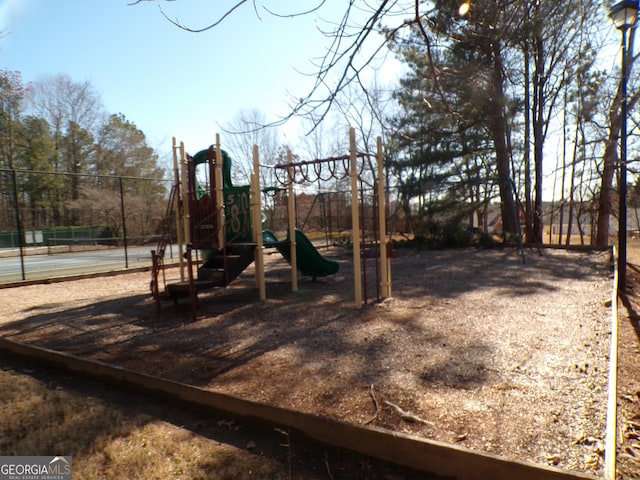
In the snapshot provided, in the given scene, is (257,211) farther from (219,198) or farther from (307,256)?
(307,256)

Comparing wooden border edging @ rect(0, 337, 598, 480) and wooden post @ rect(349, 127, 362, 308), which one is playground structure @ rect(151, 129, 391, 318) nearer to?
wooden post @ rect(349, 127, 362, 308)

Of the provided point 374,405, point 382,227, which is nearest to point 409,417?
point 374,405

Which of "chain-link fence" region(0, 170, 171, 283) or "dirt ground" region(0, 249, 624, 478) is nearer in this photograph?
"dirt ground" region(0, 249, 624, 478)

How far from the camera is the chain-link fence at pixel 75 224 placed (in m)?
13.6

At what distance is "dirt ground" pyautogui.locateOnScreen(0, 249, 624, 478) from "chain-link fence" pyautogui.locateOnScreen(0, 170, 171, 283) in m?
5.29

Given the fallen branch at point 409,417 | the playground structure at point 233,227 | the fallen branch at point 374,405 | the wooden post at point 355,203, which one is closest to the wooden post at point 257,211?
the playground structure at point 233,227

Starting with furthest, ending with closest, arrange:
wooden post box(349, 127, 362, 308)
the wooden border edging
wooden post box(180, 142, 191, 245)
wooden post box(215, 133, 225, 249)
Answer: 1. wooden post box(180, 142, 191, 245)
2. wooden post box(215, 133, 225, 249)
3. wooden post box(349, 127, 362, 308)
4. the wooden border edging

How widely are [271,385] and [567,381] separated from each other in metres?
2.24

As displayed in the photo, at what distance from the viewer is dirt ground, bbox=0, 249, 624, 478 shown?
262cm

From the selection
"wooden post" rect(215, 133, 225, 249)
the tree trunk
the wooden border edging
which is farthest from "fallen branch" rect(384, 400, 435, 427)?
the tree trunk

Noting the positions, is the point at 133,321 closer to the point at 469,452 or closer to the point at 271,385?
the point at 271,385

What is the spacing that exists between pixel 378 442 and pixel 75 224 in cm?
2298

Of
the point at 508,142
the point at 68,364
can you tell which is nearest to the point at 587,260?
the point at 508,142


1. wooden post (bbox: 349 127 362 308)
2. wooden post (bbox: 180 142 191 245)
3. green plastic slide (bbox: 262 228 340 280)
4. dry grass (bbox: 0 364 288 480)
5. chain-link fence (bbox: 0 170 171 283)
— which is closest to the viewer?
dry grass (bbox: 0 364 288 480)
